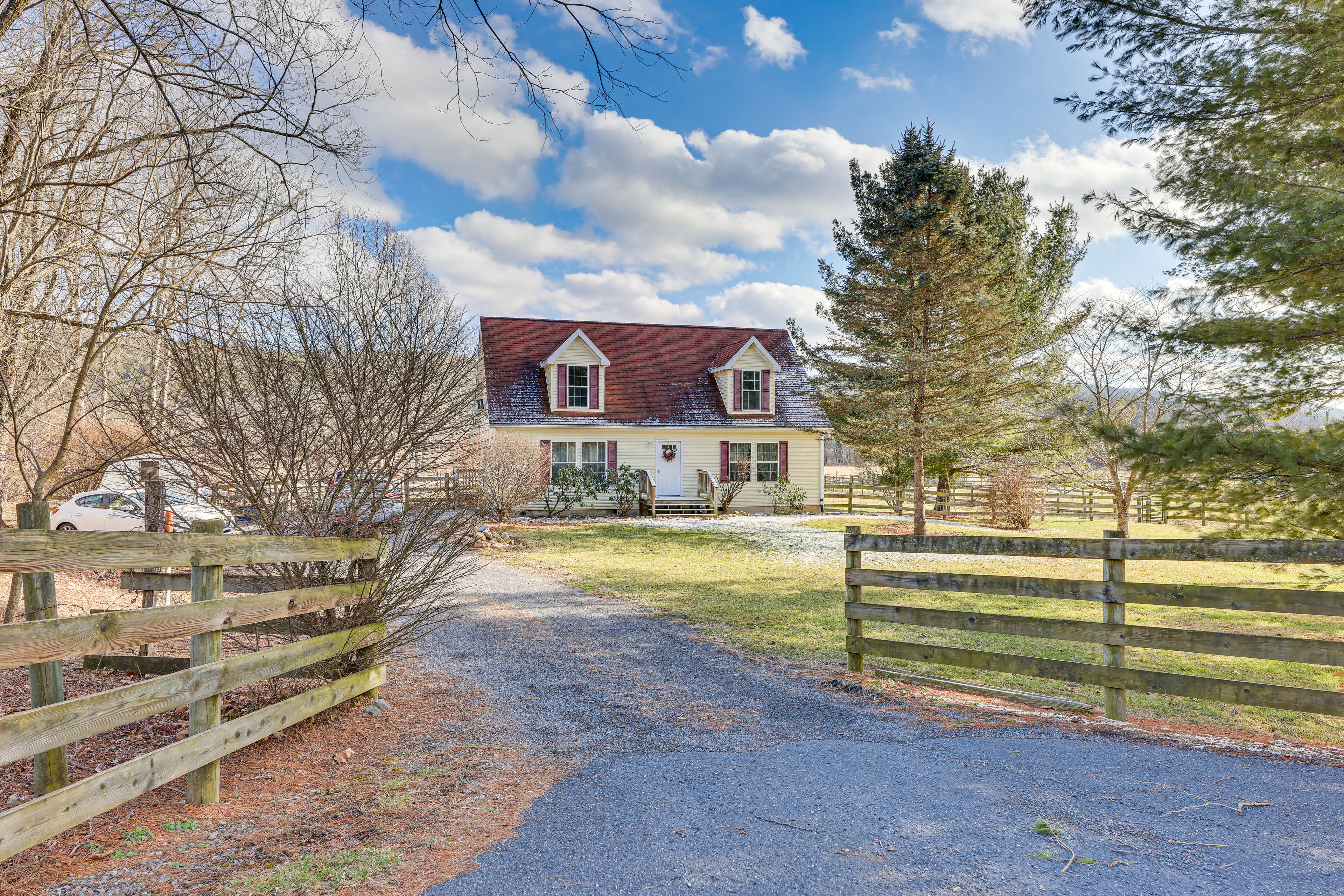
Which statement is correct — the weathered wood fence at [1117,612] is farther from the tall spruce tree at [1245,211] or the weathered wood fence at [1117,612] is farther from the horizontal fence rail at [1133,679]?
the tall spruce tree at [1245,211]

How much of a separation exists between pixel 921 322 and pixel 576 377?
37.5 ft

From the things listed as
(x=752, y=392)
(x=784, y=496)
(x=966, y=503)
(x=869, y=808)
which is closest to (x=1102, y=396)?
(x=966, y=503)

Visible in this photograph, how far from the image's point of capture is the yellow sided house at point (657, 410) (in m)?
24.3

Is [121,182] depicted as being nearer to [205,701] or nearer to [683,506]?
[205,701]

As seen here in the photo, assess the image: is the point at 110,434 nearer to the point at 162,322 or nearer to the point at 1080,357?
the point at 162,322

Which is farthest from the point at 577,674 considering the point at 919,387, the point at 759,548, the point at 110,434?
the point at 919,387

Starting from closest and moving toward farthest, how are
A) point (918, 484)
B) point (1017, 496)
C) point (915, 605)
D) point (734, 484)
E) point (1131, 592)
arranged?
point (1131, 592), point (915, 605), point (918, 484), point (1017, 496), point (734, 484)

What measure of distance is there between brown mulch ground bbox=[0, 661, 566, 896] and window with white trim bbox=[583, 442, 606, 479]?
1927 cm

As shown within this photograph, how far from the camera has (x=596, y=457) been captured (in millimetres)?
24688

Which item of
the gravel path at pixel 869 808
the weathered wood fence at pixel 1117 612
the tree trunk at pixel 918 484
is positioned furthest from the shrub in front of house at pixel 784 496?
the gravel path at pixel 869 808

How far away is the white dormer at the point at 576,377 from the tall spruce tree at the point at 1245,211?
18496 millimetres

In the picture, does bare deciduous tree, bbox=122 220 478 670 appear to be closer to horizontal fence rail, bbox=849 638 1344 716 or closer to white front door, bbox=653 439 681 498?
horizontal fence rail, bbox=849 638 1344 716

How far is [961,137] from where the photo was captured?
1992 cm

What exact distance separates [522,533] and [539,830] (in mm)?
15966
